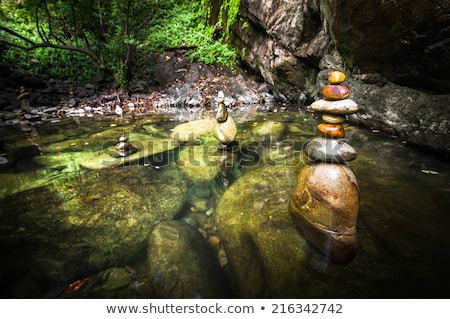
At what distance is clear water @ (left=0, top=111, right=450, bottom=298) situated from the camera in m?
1.77

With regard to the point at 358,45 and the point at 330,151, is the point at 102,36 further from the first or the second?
the point at 330,151

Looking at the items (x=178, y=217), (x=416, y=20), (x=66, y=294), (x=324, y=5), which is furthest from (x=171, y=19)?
(x=66, y=294)

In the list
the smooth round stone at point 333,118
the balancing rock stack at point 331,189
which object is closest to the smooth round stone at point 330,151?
the balancing rock stack at point 331,189

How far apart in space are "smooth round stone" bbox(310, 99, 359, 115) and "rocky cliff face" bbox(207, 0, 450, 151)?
7.54 ft

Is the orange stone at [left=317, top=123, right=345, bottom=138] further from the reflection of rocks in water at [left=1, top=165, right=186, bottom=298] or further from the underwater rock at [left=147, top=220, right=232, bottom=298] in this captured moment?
the reflection of rocks in water at [left=1, top=165, right=186, bottom=298]

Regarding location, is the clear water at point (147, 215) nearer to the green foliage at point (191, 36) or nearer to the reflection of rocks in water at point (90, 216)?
the reflection of rocks in water at point (90, 216)

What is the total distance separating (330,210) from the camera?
2080mm

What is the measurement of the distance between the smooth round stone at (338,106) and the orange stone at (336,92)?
4 centimetres

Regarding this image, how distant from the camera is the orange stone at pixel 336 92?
2102 millimetres

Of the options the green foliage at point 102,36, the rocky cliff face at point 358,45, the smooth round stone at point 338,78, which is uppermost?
the green foliage at point 102,36

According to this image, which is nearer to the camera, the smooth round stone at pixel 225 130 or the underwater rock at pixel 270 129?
the smooth round stone at pixel 225 130

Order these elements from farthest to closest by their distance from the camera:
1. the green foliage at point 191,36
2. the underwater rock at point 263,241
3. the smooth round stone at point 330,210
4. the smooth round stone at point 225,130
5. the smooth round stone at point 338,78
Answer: the green foliage at point 191,36 → the smooth round stone at point 225,130 → the smooth round stone at point 338,78 → the smooth round stone at point 330,210 → the underwater rock at point 263,241

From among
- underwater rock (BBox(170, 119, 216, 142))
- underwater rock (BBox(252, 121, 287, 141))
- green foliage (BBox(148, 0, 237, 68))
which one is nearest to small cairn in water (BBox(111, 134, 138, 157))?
underwater rock (BBox(170, 119, 216, 142))

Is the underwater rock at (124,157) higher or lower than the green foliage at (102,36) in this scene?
lower
